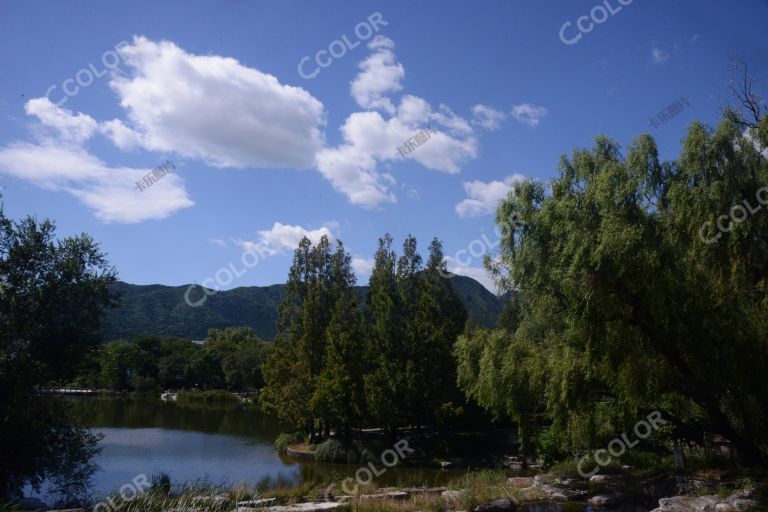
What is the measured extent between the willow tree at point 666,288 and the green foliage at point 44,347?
13217mm

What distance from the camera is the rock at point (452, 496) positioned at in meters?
16.1

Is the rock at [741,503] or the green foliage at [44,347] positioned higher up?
the green foliage at [44,347]

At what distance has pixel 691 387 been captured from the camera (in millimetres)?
14094

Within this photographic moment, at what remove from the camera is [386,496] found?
16312 millimetres

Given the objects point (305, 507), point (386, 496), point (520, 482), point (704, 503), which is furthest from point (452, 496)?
point (704, 503)

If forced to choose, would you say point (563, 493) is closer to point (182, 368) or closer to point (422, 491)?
point (422, 491)

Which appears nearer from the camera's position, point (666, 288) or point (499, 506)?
point (666, 288)

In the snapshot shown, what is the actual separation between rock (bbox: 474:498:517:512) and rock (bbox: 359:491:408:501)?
2324 mm

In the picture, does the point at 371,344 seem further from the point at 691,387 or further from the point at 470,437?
the point at 691,387

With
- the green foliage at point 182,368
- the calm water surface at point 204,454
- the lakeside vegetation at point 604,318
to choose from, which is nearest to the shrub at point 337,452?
the calm water surface at point 204,454

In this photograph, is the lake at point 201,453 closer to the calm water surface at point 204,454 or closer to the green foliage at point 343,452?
the calm water surface at point 204,454

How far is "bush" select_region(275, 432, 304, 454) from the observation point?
107ft

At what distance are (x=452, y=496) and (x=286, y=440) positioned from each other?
19.3 m

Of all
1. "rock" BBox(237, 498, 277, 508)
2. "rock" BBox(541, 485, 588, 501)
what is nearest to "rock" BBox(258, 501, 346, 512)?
"rock" BBox(237, 498, 277, 508)
